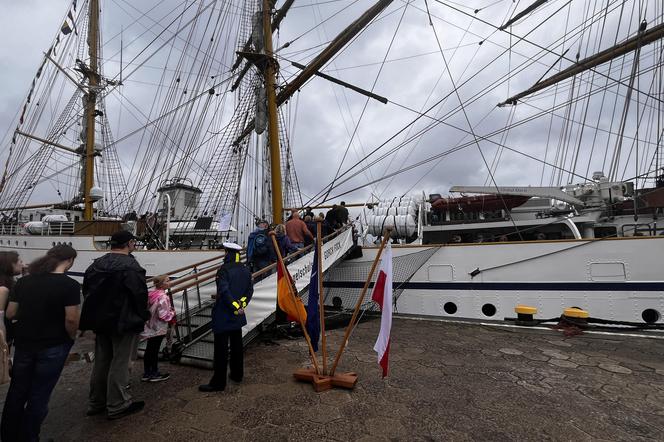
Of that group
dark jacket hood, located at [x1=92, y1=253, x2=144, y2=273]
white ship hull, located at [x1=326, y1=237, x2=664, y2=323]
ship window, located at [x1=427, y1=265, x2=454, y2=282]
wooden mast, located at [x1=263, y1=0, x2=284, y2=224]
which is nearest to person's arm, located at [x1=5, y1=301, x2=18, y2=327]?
dark jacket hood, located at [x1=92, y1=253, x2=144, y2=273]

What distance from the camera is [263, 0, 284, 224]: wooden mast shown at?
31.6 ft

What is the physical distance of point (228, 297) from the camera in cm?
338

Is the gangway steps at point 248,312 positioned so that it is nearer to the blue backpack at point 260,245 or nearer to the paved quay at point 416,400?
the paved quay at point 416,400

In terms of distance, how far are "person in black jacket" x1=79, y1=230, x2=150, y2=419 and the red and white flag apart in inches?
80.5

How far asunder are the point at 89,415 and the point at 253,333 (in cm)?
220

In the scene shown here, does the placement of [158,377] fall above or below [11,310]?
below

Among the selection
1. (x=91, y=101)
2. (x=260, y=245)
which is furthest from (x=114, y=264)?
(x=91, y=101)

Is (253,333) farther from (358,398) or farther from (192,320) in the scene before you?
(358,398)

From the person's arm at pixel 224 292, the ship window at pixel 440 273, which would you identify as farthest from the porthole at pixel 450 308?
the person's arm at pixel 224 292

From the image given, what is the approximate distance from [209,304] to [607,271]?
703cm

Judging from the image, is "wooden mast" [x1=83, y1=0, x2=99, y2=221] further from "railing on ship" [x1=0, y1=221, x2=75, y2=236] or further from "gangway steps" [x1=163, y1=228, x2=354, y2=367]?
"gangway steps" [x1=163, y1=228, x2=354, y2=367]

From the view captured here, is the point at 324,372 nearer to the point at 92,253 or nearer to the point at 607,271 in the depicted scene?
the point at 607,271

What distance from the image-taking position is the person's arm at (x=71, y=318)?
2.29 m

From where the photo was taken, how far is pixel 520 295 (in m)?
6.55
